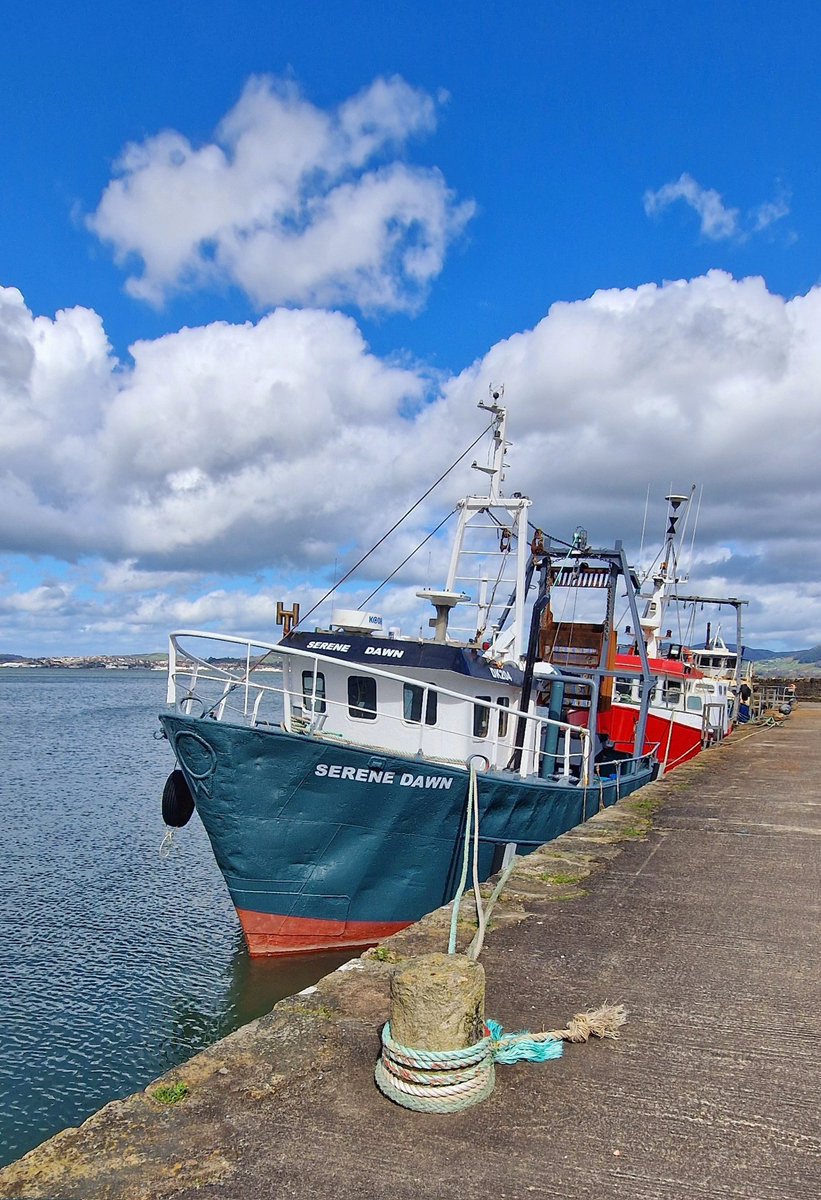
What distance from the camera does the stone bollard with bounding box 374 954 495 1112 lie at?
11.3 feet

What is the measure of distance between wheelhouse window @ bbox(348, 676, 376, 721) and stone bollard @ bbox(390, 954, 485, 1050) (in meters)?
8.25

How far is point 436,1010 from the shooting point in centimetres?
346

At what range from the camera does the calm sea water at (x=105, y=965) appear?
8.29 m

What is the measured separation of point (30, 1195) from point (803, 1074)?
Answer: 3.29m

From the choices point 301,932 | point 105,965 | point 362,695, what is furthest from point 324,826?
point 105,965

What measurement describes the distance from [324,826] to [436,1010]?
6678mm

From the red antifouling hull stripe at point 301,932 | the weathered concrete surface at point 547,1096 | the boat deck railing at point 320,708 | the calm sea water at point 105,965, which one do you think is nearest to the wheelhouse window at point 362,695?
the boat deck railing at point 320,708

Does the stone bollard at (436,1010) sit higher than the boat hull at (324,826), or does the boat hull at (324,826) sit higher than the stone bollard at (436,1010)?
the stone bollard at (436,1010)

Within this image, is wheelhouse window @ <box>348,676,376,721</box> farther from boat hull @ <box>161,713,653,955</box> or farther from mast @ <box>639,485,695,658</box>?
mast @ <box>639,485,695,658</box>

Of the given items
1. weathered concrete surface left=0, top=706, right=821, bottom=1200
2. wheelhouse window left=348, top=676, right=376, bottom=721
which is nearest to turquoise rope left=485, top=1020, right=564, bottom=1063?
weathered concrete surface left=0, top=706, right=821, bottom=1200

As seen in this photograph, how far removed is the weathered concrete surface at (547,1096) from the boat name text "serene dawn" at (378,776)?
3.75 meters

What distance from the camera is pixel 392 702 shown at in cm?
1167

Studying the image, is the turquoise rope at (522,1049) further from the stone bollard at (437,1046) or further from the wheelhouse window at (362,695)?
the wheelhouse window at (362,695)

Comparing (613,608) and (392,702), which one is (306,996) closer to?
(392,702)
